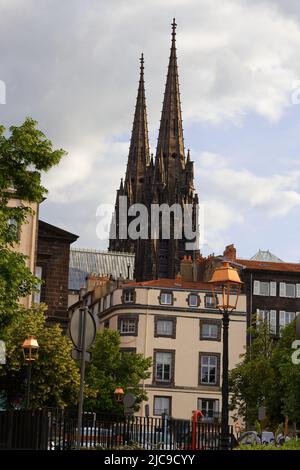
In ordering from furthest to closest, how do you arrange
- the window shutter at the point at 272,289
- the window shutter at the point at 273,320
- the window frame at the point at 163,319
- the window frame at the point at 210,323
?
the window shutter at the point at 272,289, the window shutter at the point at 273,320, the window frame at the point at 210,323, the window frame at the point at 163,319

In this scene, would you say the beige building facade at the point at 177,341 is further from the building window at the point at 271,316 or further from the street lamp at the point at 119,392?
the street lamp at the point at 119,392

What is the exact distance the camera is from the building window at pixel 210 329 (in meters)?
88.0

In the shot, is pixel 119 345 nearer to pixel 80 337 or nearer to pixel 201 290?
pixel 201 290

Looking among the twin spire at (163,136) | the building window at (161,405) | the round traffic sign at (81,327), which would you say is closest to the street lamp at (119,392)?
the building window at (161,405)

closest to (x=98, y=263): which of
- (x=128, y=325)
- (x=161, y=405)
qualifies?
(x=128, y=325)

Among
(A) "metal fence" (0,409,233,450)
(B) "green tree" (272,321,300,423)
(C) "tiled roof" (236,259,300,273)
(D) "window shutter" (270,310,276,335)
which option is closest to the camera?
(A) "metal fence" (0,409,233,450)

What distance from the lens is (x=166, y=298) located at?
88938 mm

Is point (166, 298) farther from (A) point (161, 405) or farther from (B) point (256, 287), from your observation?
(B) point (256, 287)

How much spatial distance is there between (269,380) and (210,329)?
23.5 m

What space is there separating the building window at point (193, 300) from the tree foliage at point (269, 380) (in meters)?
13.7

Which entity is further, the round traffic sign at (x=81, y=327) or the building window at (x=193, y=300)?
the building window at (x=193, y=300)

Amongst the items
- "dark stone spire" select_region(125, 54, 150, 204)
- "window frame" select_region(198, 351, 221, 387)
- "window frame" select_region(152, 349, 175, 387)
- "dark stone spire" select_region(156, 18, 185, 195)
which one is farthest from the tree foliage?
"dark stone spire" select_region(125, 54, 150, 204)

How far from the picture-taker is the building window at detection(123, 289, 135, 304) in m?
88.5

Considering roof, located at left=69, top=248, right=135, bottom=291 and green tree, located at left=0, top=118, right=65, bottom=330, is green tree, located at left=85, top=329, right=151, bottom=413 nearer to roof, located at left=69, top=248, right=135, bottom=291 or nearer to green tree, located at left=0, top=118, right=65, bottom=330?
green tree, located at left=0, top=118, right=65, bottom=330
